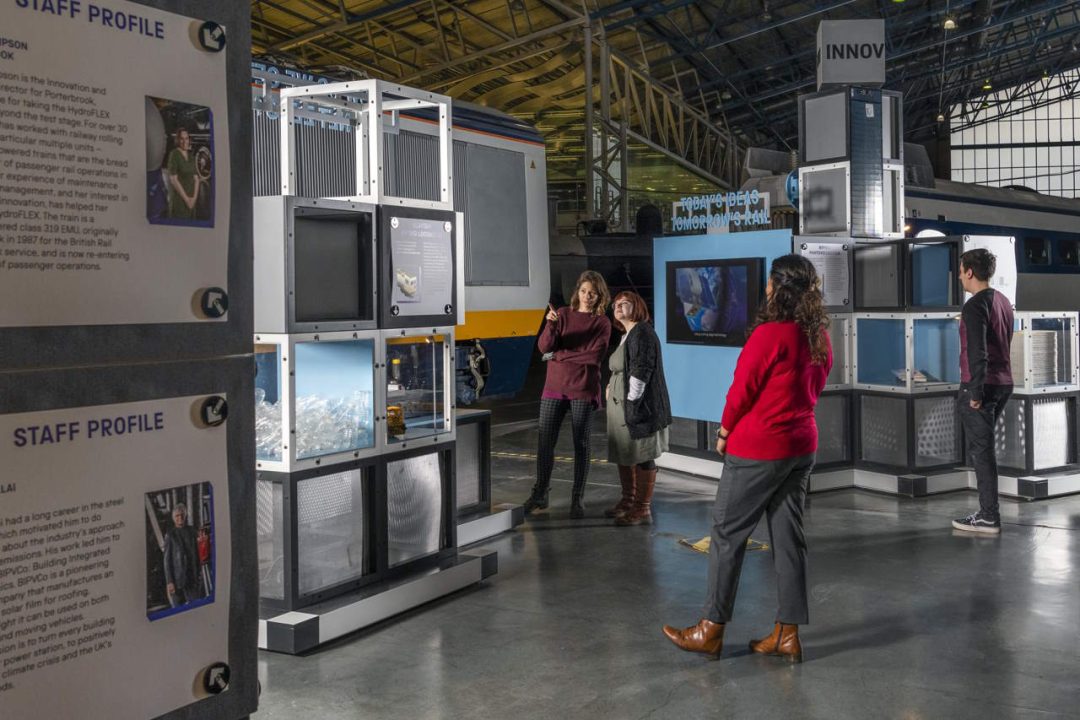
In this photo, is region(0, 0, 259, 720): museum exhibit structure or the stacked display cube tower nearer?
region(0, 0, 259, 720): museum exhibit structure

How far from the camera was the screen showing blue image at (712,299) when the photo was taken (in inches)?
312

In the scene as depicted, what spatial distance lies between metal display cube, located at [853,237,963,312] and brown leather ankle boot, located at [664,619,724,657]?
4442 millimetres

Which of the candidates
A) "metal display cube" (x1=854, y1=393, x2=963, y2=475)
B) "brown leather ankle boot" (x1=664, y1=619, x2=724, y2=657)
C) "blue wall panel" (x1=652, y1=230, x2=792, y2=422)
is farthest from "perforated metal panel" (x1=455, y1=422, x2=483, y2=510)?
"metal display cube" (x1=854, y1=393, x2=963, y2=475)

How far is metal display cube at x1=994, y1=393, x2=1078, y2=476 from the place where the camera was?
7668 mm

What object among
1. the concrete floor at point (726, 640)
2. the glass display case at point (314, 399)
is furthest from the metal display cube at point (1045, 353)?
the glass display case at point (314, 399)

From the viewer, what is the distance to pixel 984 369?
247 inches

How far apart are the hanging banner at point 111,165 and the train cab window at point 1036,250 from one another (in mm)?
18711

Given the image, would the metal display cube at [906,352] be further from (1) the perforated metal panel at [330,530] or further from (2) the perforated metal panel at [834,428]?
(1) the perforated metal panel at [330,530]

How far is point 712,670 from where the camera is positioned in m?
4.16

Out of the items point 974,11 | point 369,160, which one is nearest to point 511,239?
point 369,160

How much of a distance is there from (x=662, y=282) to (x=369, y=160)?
14.8 ft

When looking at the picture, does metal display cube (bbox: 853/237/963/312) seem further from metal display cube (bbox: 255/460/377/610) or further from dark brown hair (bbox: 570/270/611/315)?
metal display cube (bbox: 255/460/377/610)

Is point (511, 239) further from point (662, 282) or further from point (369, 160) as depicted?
point (369, 160)

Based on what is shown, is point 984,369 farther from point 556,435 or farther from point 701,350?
point 556,435
